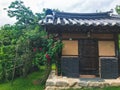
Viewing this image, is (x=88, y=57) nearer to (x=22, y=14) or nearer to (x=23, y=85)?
(x=23, y=85)

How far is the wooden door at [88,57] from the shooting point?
1123 cm

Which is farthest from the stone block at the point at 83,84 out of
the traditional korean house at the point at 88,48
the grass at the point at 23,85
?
the grass at the point at 23,85

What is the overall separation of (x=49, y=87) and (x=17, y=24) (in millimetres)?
10917

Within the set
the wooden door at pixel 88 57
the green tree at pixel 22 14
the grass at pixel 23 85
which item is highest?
the green tree at pixel 22 14

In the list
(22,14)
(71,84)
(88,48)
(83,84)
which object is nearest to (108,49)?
(88,48)

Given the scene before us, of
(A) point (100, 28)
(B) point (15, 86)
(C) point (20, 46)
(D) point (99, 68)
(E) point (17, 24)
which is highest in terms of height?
(E) point (17, 24)

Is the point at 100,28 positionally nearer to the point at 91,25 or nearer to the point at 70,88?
the point at 91,25

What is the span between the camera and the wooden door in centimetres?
1123

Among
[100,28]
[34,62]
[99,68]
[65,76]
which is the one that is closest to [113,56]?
[99,68]

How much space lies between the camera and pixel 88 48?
444 inches

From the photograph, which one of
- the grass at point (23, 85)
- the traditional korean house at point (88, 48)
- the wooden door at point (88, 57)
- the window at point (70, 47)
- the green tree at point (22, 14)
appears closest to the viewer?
the grass at point (23, 85)

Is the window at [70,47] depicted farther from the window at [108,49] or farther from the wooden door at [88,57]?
the window at [108,49]

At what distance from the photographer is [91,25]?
32.8ft

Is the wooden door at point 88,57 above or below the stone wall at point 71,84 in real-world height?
above
